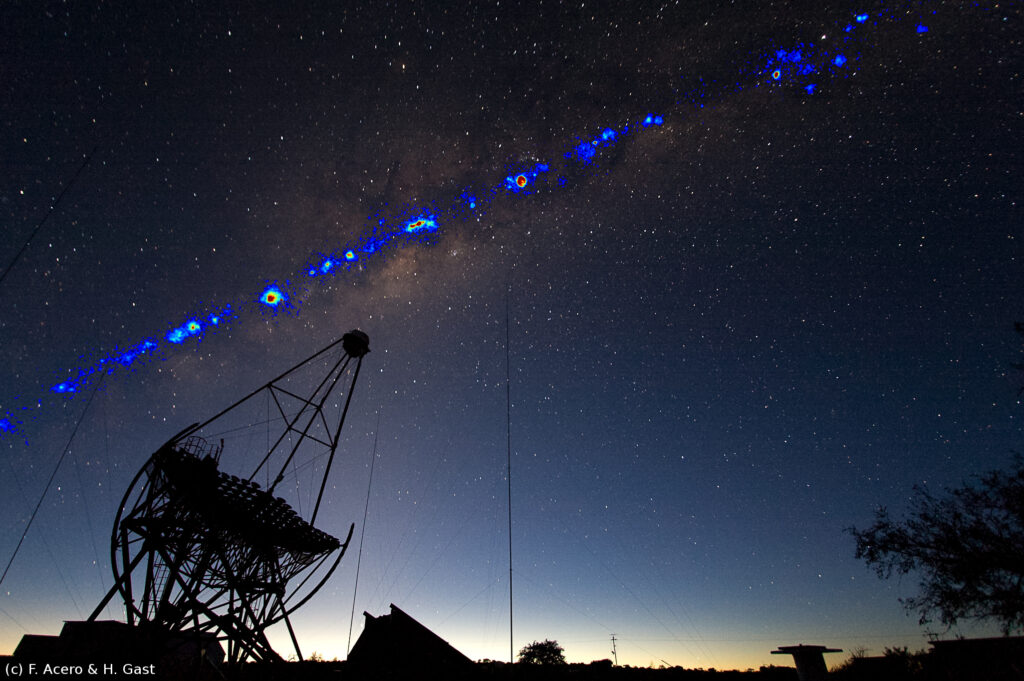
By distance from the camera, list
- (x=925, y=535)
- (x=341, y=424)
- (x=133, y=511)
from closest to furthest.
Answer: (x=133, y=511) → (x=925, y=535) → (x=341, y=424)

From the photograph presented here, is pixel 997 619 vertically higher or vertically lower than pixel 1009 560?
lower

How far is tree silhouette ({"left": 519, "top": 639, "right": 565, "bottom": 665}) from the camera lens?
2315 inches

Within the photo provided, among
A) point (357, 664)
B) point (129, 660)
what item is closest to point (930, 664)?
point (357, 664)

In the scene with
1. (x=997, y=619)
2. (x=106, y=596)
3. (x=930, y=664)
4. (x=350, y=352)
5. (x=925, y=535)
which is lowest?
(x=930, y=664)

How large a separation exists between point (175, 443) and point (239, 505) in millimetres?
2948

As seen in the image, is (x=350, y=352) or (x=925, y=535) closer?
(x=925, y=535)

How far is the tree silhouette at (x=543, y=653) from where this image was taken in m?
58.8

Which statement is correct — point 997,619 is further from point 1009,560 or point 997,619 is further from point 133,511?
point 133,511

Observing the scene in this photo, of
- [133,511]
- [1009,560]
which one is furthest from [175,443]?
[1009,560]

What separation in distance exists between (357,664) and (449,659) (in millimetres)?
4463

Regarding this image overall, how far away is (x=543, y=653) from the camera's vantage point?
196 ft

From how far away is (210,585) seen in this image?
569 inches

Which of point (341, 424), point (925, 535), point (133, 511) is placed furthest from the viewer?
point (341, 424)

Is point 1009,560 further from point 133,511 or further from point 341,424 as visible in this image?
point 133,511
